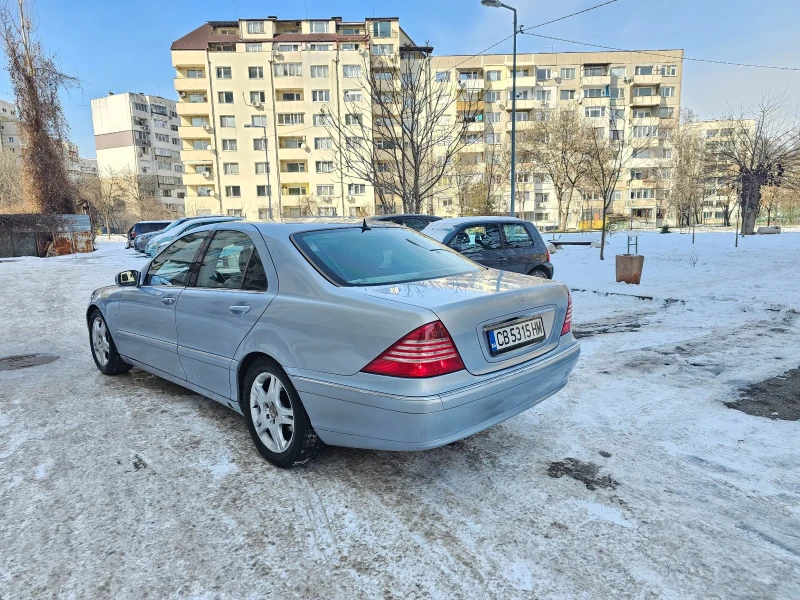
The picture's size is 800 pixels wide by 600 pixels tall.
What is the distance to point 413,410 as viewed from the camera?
92.4 inches

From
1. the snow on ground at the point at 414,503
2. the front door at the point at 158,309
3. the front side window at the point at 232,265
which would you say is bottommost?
the snow on ground at the point at 414,503

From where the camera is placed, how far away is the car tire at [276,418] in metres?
2.83

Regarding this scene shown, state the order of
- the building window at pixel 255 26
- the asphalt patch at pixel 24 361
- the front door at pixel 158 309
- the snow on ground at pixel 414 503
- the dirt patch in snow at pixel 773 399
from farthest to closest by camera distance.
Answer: the building window at pixel 255 26
the asphalt patch at pixel 24 361
the front door at pixel 158 309
the dirt patch in snow at pixel 773 399
the snow on ground at pixel 414 503

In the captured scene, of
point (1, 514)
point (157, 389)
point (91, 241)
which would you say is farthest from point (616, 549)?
point (91, 241)

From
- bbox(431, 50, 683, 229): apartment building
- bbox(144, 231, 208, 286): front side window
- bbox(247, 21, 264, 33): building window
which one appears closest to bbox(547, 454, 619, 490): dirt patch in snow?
bbox(144, 231, 208, 286): front side window

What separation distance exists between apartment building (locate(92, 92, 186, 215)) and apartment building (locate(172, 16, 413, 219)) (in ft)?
94.6

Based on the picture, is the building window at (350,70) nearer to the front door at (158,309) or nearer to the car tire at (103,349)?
the car tire at (103,349)

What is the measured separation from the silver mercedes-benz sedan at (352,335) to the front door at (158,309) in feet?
0.07

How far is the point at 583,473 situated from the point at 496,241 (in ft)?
17.5

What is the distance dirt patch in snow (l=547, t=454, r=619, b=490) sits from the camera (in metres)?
2.75

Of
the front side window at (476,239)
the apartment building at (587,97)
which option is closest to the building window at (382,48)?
the apartment building at (587,97)

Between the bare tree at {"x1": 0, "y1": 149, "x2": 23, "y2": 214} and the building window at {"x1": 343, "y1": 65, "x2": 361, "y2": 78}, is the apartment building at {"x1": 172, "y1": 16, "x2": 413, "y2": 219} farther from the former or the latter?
the bare tree at {"x1": 0, "y1": 149, "x2": 23, "y2": 214}

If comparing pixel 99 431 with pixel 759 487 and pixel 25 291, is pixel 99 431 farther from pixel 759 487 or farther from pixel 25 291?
pixel 25 291

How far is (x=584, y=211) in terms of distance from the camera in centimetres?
5988
